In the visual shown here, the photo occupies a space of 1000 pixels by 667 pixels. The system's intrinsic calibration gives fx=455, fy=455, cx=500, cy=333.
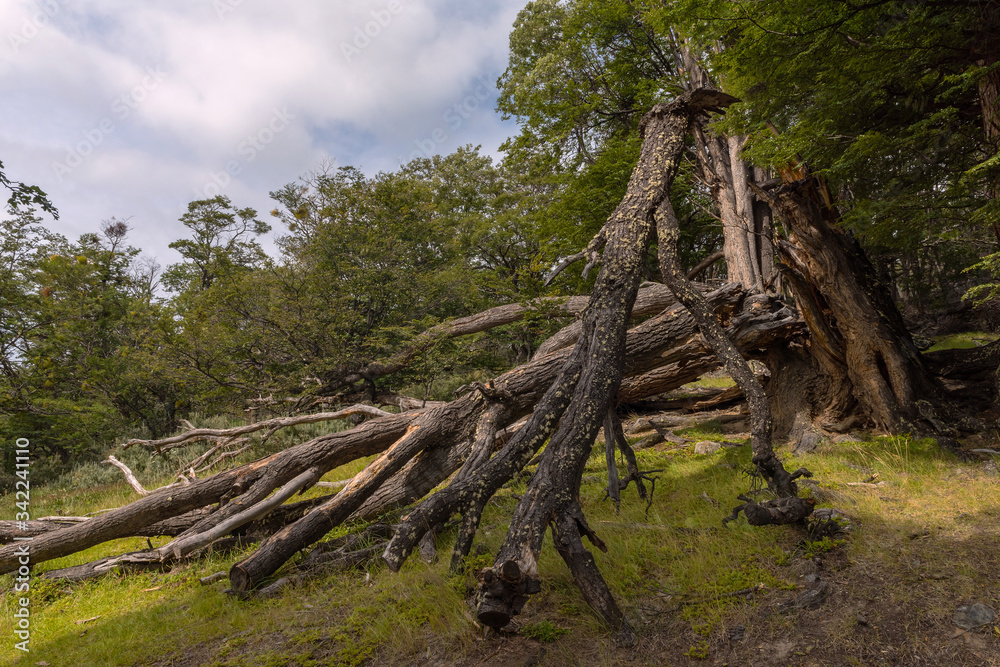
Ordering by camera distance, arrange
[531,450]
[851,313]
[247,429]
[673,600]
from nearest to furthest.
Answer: [531,450] → [673,600] → [851,313] → [247,429]

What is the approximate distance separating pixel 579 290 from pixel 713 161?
473 centimetres

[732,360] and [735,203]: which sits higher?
[735,203]

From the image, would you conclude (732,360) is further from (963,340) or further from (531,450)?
(963,340)

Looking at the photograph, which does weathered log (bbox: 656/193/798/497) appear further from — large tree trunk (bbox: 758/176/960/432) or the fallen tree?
large tree trunk (bbox: 758/176/960/432)

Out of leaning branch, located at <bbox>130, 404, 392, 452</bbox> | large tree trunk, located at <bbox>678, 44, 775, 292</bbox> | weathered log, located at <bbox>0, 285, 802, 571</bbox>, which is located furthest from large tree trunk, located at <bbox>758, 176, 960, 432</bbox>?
leaning branch, located at <bbox>130, 404, 392, 452</bbox>

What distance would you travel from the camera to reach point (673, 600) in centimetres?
322

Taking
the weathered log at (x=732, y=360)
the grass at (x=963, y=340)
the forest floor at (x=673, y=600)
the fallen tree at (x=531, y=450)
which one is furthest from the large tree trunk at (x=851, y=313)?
the grass at (x=963, y=340)

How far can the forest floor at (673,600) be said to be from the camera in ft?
8.96

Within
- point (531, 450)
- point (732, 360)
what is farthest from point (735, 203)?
point (531, 450)

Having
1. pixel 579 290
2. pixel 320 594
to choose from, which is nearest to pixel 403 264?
pixel 579 290

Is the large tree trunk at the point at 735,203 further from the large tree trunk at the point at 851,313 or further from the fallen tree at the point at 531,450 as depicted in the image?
the fallen tree at the point at 531,450

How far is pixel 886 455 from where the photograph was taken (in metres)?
5.31

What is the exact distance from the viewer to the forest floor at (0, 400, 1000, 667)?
107 inches

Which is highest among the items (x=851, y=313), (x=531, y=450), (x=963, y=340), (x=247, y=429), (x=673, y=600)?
(x=247, y=429)
